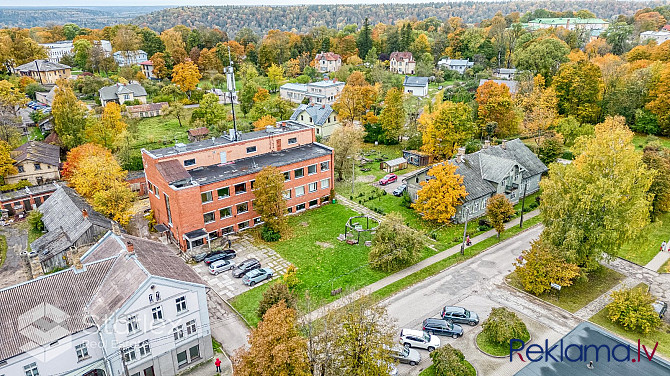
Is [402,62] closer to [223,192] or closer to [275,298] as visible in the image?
[223,192]

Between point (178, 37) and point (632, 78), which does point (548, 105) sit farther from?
point (178, 37)

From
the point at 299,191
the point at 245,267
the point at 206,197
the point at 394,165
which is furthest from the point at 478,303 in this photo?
the point at 394,165

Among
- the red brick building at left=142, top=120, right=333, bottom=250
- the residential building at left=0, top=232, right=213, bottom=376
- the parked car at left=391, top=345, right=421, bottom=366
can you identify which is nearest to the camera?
the residential building at left=0, top=232, right=213, bottom=376

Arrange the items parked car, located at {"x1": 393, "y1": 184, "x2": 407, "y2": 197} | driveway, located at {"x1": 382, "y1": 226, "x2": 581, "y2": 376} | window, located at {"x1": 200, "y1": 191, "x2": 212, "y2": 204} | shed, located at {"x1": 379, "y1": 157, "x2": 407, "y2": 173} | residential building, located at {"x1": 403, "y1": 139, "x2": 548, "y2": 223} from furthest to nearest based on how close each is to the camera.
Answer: shed, located at {"x1": 379, "y1": 157, "x2": 407, "y2": 173}
parked car, located at {"x1": 393, "y1": 184, "x2": 407, "y2": 197}
residential building, located at {"x1": 403, "y1": 139, "x2": 548, "y2": 223}
window, located at {"x1": 200, "y1": 191, "x2": 212, "y2": 204}
driveway, located at {"x1": 382, "y1": 226, "x2": 581, "y2": 376}

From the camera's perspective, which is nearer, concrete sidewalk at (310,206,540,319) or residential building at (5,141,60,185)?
concrete sidewalk at (310,206,540,319)

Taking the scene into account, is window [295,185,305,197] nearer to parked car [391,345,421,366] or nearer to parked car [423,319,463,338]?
parked car [423,319,463,338]

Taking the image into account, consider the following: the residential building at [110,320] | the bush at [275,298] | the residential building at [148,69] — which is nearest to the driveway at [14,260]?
the residential building at [110,320]

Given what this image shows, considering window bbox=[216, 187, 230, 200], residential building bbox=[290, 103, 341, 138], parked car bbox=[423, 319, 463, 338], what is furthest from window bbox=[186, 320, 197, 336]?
residential building bbox=[290, 103, 341, 138]
